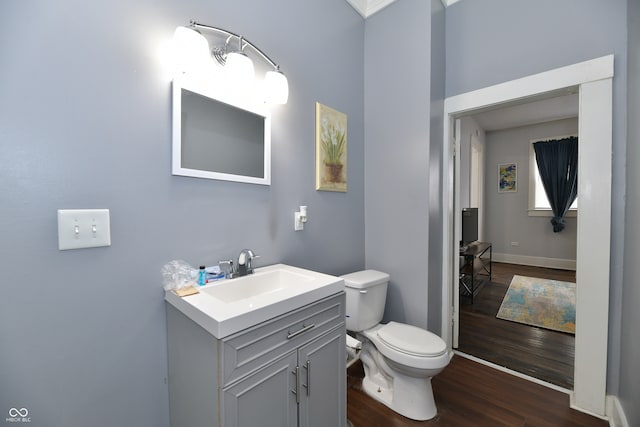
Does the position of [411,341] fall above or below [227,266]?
below

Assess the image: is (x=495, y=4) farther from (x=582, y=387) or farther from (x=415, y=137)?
(x=582, y=387)

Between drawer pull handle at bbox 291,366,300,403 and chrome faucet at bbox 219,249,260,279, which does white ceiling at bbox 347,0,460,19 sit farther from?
drawer pull handle at bbox 291,366,300,403

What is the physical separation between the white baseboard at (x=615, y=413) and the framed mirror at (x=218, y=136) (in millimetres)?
2221

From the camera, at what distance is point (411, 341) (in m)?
1.47

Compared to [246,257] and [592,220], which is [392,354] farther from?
[592,220]

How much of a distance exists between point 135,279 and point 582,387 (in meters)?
2.47

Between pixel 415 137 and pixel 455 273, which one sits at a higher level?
pixel 415 137

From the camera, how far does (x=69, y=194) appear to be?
0.85 meters

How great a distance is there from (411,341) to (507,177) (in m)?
5.19

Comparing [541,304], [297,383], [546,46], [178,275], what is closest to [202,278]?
[178,275]

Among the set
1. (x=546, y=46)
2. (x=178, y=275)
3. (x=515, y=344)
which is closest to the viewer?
(x=178, y=275)

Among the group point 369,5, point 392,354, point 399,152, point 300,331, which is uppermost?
point 369,5

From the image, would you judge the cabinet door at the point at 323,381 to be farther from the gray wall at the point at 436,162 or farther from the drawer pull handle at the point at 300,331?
the gray wall at the point at 436,162

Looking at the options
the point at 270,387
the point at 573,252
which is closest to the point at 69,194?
the point at 270,387
